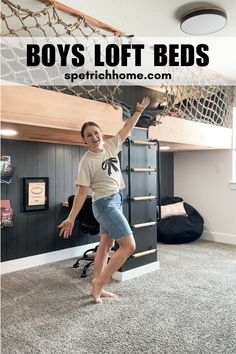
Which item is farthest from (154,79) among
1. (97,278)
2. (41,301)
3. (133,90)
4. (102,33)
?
(41,301)

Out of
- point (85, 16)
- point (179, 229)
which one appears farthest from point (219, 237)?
point (85, 16)

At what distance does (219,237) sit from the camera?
493 centimetres

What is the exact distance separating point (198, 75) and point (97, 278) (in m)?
3.04

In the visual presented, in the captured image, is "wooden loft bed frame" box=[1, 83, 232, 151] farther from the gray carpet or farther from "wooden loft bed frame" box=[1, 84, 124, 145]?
the gray carpet

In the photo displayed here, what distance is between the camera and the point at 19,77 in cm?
233

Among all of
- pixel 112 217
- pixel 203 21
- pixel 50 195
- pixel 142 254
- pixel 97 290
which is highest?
pixel 203 21

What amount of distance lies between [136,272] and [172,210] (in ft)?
6.41

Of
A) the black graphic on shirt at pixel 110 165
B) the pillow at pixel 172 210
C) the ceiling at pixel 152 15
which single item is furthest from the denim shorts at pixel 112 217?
the pillow at pixel 172 210

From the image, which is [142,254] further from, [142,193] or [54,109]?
[54,109]

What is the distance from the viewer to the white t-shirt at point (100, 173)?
8.08ft

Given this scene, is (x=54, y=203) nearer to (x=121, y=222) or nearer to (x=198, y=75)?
(x=121, y=222)

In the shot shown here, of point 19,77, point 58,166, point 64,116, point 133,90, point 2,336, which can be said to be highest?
point 133,90

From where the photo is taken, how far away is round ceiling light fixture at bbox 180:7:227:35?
2.50 metres

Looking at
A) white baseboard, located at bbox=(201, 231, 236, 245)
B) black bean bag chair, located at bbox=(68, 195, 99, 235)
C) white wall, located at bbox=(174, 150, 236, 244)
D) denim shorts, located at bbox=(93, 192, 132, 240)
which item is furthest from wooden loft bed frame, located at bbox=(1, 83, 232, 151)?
white baseboard, located at bbox=(201, 231, 236, 245)
